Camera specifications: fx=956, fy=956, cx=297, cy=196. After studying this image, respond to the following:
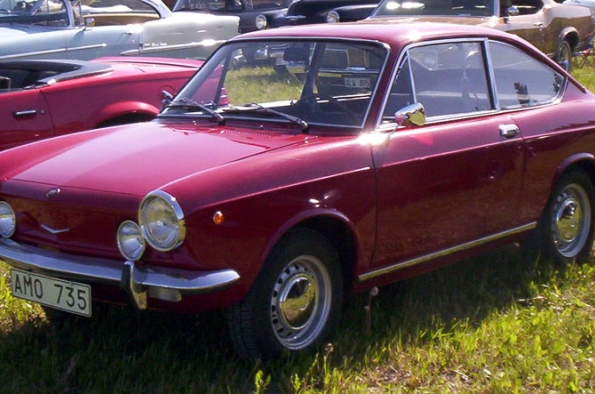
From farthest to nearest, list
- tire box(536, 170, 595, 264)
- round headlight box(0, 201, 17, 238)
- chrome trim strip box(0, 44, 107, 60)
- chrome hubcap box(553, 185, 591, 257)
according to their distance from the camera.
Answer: chrome trim strip box(0, 44, 107, 60) → chrome hubcap box(553, 185, 591, 257) → tire box(536, 170, 595, 264) → round headlight box(0, 201, 17, 238)

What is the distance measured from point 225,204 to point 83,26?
627 centimetres

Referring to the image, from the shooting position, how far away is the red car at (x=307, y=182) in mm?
3713

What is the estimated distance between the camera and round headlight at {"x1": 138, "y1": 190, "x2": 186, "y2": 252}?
3.62 meters

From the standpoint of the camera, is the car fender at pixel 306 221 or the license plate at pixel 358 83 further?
the license plate at pixel 358 83

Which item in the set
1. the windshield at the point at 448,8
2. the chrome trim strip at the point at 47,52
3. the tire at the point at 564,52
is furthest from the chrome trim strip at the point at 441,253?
the tire at the point at 564,52

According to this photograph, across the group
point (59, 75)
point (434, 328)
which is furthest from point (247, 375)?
point (59, 75)

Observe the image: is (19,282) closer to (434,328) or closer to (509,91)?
(434,328)

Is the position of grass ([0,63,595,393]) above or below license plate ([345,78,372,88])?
below

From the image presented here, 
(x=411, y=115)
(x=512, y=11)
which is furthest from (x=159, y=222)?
(x=512, y=11)

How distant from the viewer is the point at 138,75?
6.76 m

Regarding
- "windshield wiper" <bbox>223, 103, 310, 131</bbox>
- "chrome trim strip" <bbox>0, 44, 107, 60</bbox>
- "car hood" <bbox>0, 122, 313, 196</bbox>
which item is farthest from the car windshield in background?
"windshield wiper" <bbox>223, 103, 310, 131</bbox>

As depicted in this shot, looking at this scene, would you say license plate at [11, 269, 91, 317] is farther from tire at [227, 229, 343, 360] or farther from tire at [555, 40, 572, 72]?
tire at [555, 40, 572, 72]

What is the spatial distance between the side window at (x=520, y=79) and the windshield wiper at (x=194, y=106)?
5.03ft

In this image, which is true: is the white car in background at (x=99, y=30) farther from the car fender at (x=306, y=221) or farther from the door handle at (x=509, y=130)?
the car fender at (x=306, y=221)
